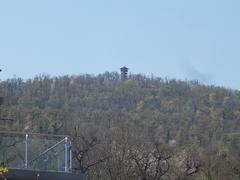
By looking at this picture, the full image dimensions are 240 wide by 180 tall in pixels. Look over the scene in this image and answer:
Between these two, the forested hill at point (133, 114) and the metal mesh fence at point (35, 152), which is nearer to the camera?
the metal mesh fence at point (35, 152)

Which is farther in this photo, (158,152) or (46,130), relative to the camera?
(46,130)

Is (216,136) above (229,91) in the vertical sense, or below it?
below

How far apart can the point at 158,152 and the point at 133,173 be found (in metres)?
2.85

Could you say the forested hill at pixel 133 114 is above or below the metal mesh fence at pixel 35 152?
above

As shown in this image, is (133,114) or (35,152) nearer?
(35,152)

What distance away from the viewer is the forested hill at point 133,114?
56.5m

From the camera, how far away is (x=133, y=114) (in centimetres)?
8856

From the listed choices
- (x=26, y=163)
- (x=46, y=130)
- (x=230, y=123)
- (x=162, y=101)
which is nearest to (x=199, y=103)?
(x=162, y=101)

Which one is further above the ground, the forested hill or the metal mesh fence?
the forested hill

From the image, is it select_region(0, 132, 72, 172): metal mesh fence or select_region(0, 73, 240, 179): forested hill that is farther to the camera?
select_region(0, 73, 240, 179): forested hill

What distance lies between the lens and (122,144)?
56.5 meters

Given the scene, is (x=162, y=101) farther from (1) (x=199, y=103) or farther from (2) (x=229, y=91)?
(2) (x=229, y=91)

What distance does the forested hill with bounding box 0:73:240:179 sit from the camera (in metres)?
56.5

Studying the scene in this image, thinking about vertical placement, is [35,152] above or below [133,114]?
below
